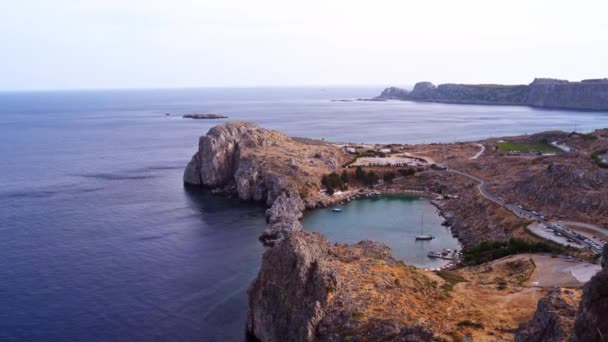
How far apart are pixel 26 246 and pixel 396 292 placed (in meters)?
55.7

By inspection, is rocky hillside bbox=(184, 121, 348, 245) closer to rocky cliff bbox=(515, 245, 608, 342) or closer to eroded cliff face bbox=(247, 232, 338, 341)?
eroded cliff face bbox=(247, 232, 338, 341)

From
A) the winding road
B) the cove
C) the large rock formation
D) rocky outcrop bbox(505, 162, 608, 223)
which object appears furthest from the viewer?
rocky outcrop bbox(505, 162, 608, 223)

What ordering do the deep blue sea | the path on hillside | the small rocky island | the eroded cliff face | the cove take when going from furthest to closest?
the path on hillside
the cove
the deep blue sea
the eroded cliff face
the small rocky island

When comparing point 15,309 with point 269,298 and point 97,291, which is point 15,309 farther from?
point 269,298

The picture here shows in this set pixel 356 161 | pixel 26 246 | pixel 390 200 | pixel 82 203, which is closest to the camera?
pixel 26 246

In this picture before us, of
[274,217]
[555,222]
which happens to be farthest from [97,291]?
[555,222]

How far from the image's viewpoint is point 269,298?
1909 inches

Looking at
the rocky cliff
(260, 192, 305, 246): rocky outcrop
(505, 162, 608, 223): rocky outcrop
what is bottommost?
(260, 192, 305, 246): rocky outcrop

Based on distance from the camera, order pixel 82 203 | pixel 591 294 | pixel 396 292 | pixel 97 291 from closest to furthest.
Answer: pixel 591 294 < pixel 396 292 < pixel 97 291 < pixel 82 203

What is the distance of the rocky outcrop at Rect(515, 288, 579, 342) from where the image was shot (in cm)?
2972

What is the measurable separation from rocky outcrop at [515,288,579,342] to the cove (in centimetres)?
Answer: 3694

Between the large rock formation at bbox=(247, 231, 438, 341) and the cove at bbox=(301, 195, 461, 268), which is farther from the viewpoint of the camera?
the cove at bbox=(301, 195, 461, 268)

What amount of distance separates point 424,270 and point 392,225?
98.0 feet

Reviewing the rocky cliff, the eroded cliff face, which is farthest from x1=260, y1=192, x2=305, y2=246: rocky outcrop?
the rocky cliff
